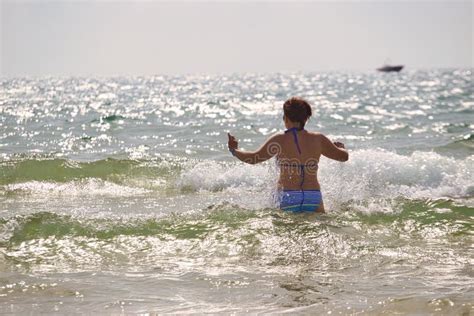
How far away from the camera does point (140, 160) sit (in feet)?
43.5

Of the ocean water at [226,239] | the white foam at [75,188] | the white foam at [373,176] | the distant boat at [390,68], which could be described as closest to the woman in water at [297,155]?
the ocean water at [226,239]

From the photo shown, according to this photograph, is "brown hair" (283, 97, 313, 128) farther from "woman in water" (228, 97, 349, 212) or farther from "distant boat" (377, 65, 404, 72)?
"distant boat" (377, 65, 404, 72)

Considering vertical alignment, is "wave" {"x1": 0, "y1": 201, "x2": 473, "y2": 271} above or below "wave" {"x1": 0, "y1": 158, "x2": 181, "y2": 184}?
below

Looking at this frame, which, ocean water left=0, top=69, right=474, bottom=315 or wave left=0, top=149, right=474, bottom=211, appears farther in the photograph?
wave left=0, top=149, right=474, bottom=211

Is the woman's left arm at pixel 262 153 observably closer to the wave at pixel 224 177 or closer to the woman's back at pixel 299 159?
the woman's back at pixel 299 159

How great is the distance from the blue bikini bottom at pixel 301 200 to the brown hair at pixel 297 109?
0.78m

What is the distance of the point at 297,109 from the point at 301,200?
1.00 m

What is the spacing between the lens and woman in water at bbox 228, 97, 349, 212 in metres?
6.23

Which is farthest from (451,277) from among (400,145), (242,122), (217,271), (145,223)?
(242,122)

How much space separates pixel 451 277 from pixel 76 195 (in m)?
6.63

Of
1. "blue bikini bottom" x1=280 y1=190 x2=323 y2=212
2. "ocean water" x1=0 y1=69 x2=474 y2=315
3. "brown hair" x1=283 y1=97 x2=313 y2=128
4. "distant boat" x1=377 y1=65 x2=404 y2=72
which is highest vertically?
"distant boat" x1=377 y1=65 x2=404 y2=72

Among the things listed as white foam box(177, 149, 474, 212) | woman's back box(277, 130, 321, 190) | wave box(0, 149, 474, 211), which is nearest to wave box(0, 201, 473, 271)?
woman's back box(277, 130, 321, 190)

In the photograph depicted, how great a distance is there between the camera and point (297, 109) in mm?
6160

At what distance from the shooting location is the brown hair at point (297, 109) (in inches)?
241
